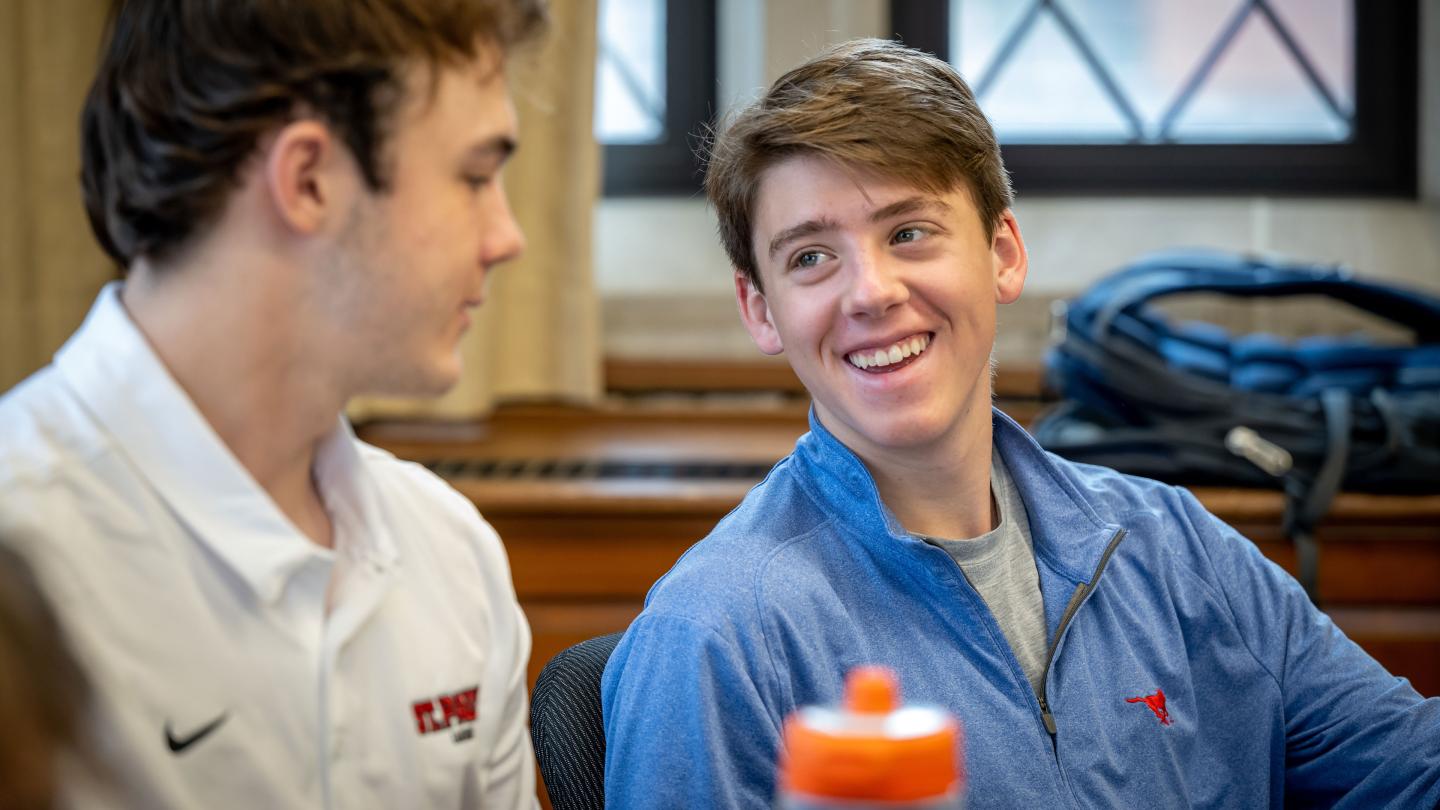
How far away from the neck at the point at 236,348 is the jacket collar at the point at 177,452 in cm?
2

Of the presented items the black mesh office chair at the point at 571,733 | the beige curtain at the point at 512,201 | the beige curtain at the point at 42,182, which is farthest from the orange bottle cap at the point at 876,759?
the beige curtain at the point at 42,182

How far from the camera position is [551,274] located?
2.60 metres

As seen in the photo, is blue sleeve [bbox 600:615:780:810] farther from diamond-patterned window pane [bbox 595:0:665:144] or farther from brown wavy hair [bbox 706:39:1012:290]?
diamond-patterned window pane [bbox 595:0:665:144]

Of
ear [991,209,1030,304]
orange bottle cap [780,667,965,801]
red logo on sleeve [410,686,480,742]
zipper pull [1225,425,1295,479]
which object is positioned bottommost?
zipper pull [1225,425,1295,479]

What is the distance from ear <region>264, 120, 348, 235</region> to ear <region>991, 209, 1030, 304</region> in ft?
2.31

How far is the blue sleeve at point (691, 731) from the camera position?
1.06 m

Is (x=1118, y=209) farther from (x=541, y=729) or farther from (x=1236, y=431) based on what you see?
(x=541, y=729)

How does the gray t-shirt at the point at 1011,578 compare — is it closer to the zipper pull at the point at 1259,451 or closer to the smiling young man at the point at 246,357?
the smiling young man at the point at 246,357

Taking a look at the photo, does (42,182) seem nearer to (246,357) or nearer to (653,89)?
(653,89)

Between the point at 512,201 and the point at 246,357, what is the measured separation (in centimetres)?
165

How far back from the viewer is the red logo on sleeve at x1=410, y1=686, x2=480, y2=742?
1020 mm

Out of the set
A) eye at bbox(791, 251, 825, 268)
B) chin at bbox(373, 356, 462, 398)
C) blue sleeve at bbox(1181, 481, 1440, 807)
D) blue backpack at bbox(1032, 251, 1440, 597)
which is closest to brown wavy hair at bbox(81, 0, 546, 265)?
chin at bbox(373, 356, 462, 398)

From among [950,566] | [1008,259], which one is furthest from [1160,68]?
[950,566]

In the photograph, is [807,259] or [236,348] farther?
[807,259]
